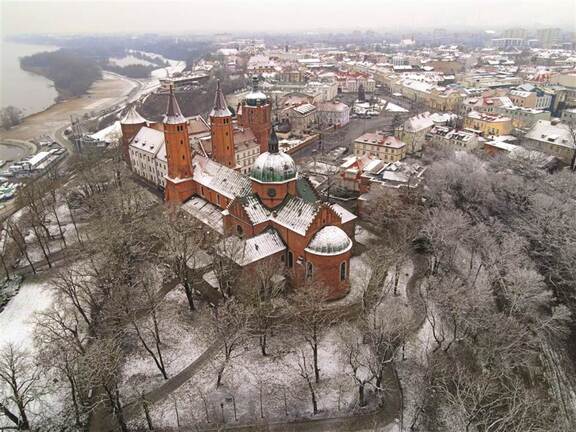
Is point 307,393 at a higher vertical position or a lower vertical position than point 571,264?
lower

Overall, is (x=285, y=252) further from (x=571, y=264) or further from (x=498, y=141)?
(x=498, y=141)

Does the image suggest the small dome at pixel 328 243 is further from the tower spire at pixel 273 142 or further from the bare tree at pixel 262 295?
the tower spire at pixel 273 142

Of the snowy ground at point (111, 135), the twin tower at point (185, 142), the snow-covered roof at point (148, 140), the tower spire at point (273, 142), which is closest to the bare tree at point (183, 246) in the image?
the twin tower at point (185, 142)

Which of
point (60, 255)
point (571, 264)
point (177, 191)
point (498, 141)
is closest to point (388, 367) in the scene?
point (571, 264)

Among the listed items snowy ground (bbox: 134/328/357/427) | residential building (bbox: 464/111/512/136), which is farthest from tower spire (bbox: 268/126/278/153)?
residential building (bbox: 464/111/512/136)

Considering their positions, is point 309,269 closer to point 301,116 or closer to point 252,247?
point 252,247

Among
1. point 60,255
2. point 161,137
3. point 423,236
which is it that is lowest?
point 60,255

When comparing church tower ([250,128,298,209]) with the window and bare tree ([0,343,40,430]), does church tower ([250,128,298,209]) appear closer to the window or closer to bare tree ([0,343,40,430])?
the window
